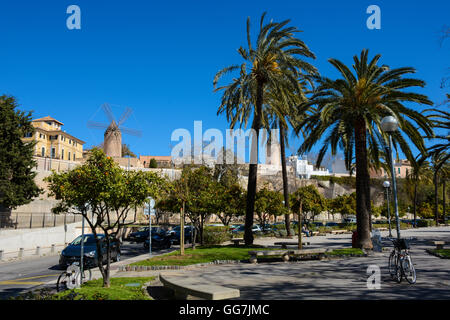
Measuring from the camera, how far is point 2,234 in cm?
2516

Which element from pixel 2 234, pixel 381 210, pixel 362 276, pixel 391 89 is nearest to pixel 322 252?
pixel 362 276

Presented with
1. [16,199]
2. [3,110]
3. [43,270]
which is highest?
[3,110]

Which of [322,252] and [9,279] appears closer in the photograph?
[9,279]

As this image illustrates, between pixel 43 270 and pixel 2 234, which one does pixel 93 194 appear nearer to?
pixel 43 270

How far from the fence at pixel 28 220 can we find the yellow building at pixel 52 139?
55148 mm

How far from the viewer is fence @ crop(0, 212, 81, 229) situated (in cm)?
2714

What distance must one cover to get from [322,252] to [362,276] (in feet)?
15.0

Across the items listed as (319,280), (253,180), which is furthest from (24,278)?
(253,180)

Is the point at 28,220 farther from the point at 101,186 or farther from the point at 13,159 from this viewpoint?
the point at 101,186

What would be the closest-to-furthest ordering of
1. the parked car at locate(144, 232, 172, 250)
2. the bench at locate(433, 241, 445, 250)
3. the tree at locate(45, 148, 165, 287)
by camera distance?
1. the tree at locate(45, 148, 165, 287)
2. the bench at locate(433, 241, 445, 250)
3. the parked car at locate(144, 232, 172, 250)

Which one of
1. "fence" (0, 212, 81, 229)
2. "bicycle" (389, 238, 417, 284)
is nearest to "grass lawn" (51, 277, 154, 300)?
"bicycle" (389, 238, 417, 284)

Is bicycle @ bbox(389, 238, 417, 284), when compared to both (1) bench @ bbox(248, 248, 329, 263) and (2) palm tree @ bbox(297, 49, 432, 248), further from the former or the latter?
(2) palm tree @ bbox(297, 49, 432, 248)

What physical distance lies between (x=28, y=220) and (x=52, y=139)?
63.3 metres

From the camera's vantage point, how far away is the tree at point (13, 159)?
3419cm
